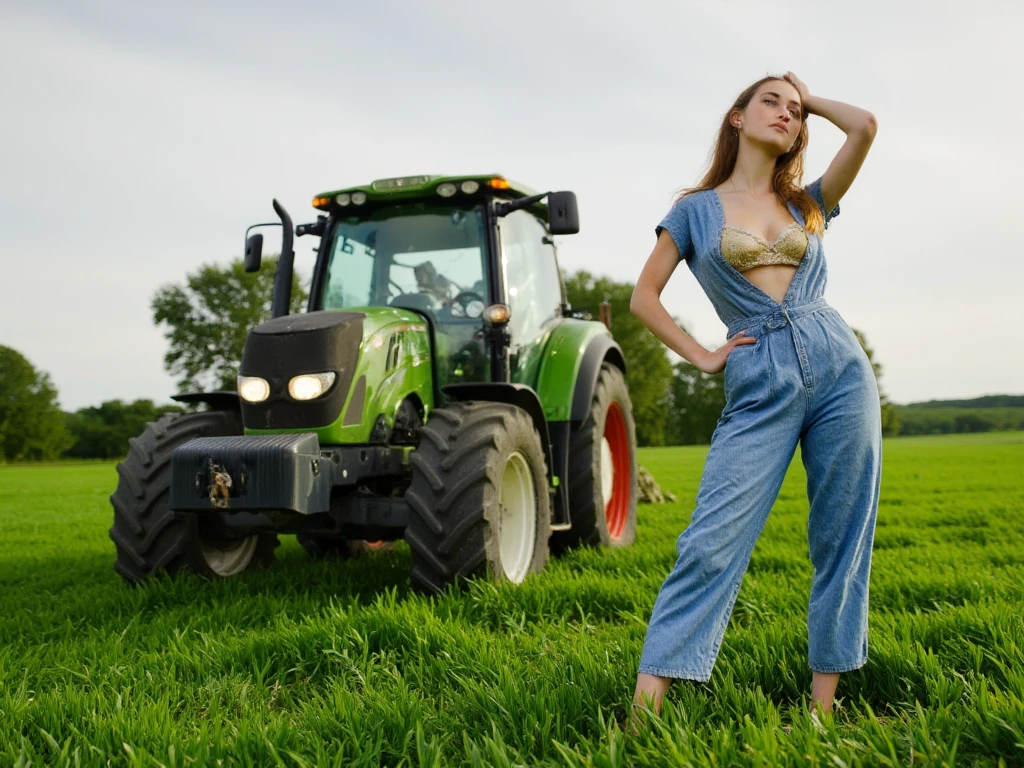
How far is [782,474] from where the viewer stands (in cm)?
229

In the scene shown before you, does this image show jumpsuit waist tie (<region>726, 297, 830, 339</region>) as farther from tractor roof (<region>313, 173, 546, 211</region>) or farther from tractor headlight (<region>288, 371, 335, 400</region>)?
tractor roof (<region>313, 173, 546, 211</region>)

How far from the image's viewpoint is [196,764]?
202 cm

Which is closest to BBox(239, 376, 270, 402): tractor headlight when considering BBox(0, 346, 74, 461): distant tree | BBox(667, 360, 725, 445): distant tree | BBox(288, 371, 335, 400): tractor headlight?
BBox(288, 371, 335, 400): tractor headlight

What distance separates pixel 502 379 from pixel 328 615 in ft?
6.01

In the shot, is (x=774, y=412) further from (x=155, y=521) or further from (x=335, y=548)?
(x=335, y=548)

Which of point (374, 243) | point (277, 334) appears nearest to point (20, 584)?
point (277, 334)

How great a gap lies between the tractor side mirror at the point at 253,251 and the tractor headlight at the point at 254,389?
0.99 m

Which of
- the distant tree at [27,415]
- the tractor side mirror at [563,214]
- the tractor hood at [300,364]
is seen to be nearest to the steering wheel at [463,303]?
the tractor side mirror at [563,214]

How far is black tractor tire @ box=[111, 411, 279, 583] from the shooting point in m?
4.32

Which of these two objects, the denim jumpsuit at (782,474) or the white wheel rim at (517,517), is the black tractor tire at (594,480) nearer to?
the white wheel rim at (517,517)

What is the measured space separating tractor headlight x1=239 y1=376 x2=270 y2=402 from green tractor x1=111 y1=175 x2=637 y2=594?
12 millimetres

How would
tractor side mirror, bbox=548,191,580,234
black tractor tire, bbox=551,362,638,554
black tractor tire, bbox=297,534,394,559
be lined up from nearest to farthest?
tractor side mirror, bbox=548,191,580,234, black tractor tire, bbox=551,362,638,554, black tractor tire, bbox=297,534,394,559

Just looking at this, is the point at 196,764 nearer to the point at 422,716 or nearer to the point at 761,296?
the point at 422,716

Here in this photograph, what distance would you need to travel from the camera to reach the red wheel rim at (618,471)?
662 cm
